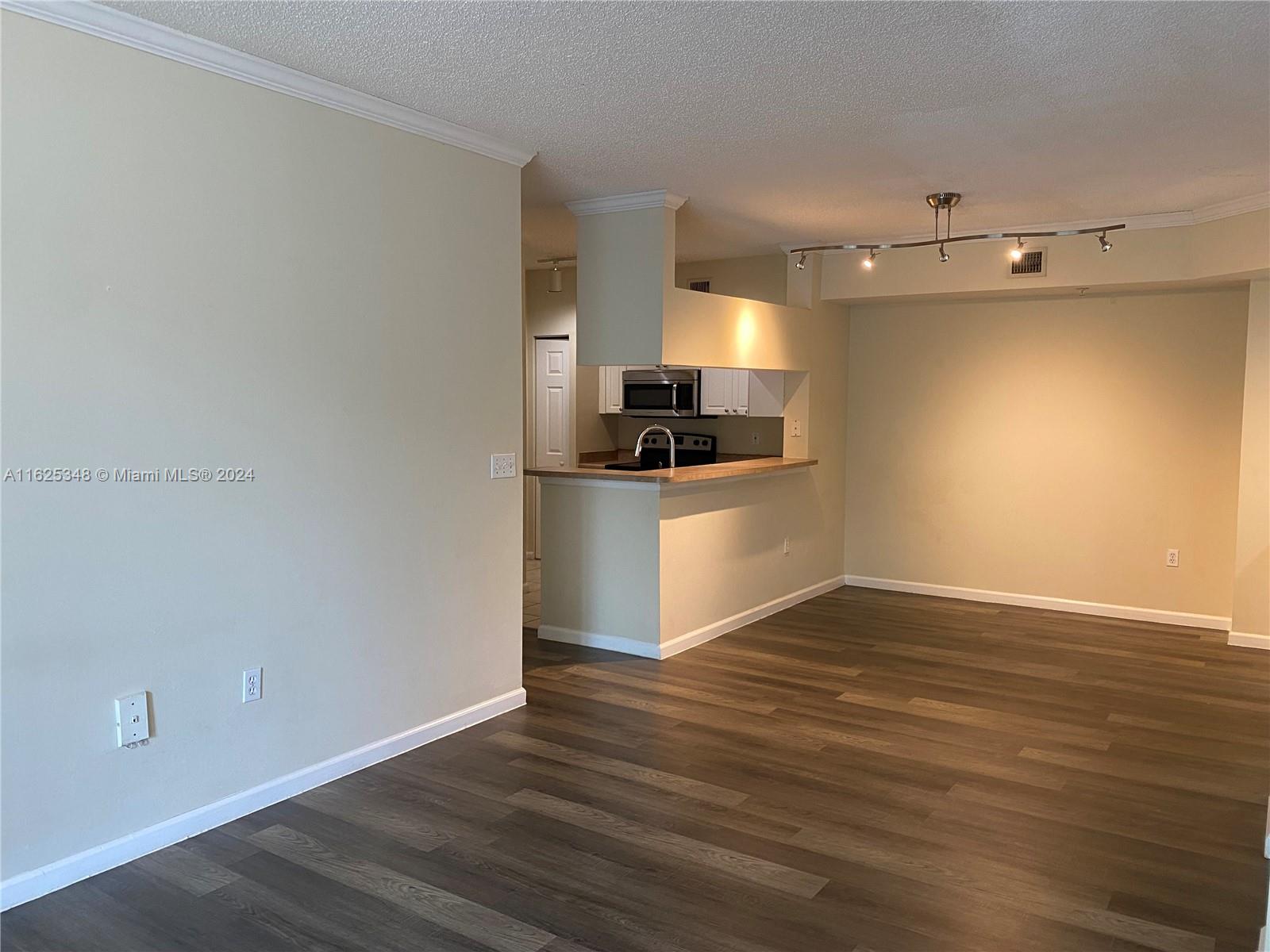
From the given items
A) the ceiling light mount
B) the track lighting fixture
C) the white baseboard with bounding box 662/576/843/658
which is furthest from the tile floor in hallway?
the ceiling light mount

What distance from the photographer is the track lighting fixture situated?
23.6 ft

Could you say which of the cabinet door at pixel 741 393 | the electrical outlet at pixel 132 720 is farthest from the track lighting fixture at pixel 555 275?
the electrical outlet at pixel 132 720

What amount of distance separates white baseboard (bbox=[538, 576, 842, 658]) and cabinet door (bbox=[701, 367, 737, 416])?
162 centimetres

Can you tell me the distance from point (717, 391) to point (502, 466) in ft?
10.7

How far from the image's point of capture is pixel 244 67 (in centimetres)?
304

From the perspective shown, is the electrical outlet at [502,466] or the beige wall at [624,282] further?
the beige wall at [624,282]

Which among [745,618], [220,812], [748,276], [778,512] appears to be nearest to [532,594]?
[745,618]

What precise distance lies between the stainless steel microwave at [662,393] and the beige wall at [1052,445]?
3.96ft

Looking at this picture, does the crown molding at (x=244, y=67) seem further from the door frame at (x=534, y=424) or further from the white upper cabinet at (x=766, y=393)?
the door frame at (x=534, y=424)

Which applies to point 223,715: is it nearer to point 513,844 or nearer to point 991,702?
point 513,844

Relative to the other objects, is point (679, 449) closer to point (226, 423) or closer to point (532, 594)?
point (532, 594)

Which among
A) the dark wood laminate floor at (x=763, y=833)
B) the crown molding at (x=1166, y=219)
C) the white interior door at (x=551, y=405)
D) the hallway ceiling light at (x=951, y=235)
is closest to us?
the dark wood laminate floor at (x=763, y=833)

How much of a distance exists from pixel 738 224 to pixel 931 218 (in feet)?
3.71

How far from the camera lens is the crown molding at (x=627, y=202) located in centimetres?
495
